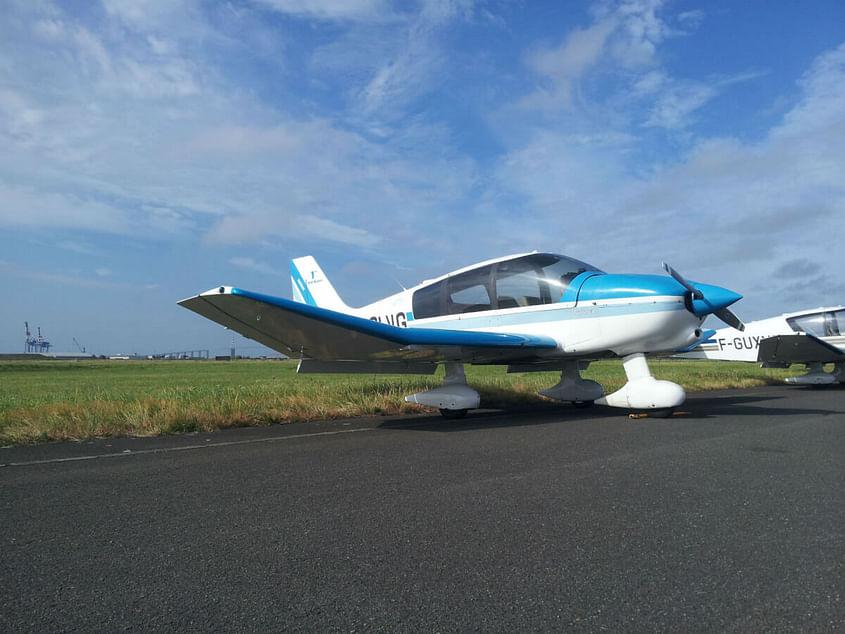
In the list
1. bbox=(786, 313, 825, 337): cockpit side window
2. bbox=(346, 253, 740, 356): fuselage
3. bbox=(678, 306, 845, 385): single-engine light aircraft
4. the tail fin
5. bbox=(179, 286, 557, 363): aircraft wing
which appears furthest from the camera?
bbox=(786, 313, 825, 337): cockpit side window

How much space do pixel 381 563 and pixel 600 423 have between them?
5.40 meters

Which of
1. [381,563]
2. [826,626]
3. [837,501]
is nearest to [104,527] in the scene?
[381,563]

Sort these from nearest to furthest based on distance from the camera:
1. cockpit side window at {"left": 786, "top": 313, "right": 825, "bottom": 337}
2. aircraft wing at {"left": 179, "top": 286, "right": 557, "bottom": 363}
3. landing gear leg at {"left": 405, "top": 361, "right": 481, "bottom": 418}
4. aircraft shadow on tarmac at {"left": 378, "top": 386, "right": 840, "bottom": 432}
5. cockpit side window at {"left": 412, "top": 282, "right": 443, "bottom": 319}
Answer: aircraft wing at {"left": 179, "top": 286, "right": 557, "bottom": 363}
aircraft shadow on tarmac at {"left": 378, "top": 386, "right": 840, "bottom": 432}
landing gear leg at {"left": 405, "top": 361, "right": 481, "bottom": 418}
cockpit side window at {"left": 412, "top": 282, "right": 443, "bottom": 319}
cockpit side window at {"left": 786, "top": 313, "right": 825, "bottom": 337}

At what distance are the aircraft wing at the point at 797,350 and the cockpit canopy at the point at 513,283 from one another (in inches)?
400

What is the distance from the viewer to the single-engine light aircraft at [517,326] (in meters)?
6.86

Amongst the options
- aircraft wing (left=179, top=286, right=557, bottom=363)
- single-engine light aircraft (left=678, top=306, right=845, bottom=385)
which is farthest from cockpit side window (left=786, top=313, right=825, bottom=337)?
aircraft wing (left=179, top=286, right=557, bottom=363)

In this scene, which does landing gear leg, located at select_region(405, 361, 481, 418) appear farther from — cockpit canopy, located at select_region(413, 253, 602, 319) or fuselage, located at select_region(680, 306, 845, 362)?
fuselage, located at select_region(680, 306, 845, 362)

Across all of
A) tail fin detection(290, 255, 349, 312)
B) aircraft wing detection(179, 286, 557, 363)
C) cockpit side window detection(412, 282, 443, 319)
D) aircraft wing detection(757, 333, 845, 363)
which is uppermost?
tail fin detection(290, 255, 349, 312)

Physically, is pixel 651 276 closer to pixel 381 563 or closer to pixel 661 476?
pixel 661 476

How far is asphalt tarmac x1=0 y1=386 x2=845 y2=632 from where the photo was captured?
189 cm

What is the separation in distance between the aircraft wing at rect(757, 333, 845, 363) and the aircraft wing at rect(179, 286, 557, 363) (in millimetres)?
11003

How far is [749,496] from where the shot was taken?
341cm

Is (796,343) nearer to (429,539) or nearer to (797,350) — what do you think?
(797,350)

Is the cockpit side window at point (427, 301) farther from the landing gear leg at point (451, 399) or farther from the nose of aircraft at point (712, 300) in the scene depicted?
the nose of aircraft at point (712, 300)
